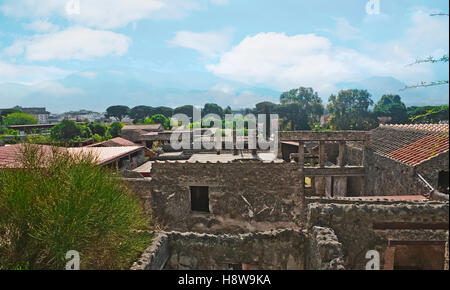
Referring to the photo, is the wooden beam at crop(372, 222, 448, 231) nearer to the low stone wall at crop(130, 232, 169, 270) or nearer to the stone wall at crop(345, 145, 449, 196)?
the stone wall at crop(345, 145, 449, 196)

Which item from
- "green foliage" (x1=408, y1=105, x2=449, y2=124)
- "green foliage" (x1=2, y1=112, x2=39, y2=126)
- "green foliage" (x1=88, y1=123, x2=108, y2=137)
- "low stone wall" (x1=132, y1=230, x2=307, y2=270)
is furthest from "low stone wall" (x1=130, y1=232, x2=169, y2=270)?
"green foliage" (x1=2, y1=112, x2=39, y2=126)

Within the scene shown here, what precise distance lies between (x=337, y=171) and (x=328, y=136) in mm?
2140

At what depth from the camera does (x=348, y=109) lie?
69.8 m

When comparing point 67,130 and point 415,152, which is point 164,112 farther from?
point 415,152

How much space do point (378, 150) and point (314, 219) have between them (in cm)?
928

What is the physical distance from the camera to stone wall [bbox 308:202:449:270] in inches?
230

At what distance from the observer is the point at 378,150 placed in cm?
1370

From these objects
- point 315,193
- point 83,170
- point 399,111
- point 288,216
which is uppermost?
point 399,111

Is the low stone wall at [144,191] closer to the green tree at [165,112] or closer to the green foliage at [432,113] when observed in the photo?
the green foliage at [432,113]

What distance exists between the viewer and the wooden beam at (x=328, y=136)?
51.1 ft

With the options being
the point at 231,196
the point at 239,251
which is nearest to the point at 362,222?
the point at 239,251

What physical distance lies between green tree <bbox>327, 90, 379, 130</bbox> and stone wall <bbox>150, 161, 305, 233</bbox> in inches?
1983
